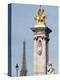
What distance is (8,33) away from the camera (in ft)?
5.94

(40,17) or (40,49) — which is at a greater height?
(40,17)

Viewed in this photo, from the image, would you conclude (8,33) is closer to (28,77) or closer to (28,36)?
(28,36)

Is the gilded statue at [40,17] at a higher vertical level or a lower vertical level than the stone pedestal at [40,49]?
higher

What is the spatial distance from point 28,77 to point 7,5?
459mm

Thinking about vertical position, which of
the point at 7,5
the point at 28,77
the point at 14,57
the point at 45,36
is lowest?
the point at 28,77

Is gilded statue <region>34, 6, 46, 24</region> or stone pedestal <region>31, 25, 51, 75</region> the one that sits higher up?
gilded statue <region>34, 6, 46, 24</region>

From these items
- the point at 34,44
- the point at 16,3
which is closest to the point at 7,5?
the point at 16,3

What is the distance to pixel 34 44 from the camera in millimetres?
1870

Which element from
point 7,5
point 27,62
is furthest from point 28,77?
point 7,5

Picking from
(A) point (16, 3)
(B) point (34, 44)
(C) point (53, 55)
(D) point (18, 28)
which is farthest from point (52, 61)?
(A) point (16, 3)

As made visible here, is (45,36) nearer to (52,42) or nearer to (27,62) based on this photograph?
(52,42)
